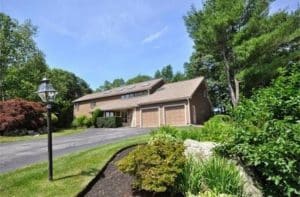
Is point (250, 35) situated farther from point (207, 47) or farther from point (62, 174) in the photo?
point (62, 174)

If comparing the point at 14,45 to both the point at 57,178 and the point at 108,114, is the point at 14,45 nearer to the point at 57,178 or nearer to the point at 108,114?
the point at 108,114

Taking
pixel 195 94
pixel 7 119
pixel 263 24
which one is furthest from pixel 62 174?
pixel 195 94

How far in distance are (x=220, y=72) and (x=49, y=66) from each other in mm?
23079

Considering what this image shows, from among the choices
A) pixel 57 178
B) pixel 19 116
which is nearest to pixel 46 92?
pixel 57 178

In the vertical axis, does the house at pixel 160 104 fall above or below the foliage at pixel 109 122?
above

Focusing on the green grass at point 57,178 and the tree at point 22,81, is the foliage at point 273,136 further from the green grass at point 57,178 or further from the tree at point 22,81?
the tree at point 22,81

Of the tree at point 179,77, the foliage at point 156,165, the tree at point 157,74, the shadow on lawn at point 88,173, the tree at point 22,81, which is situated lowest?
the shadow on lawn at point 88,173

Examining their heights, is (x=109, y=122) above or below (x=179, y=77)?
below

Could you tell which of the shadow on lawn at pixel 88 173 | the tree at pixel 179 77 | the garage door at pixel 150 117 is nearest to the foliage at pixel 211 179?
the shadow on lawn at pixel 88 173

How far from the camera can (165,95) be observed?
31844mm

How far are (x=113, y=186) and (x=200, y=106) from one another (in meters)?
24.9

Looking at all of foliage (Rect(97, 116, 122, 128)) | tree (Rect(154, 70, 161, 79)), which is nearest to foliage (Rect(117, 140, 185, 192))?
foliage (Rect(97, 116, 122, 128))

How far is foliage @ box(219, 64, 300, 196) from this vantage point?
6.27 meters

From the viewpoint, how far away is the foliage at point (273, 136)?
247 inches
